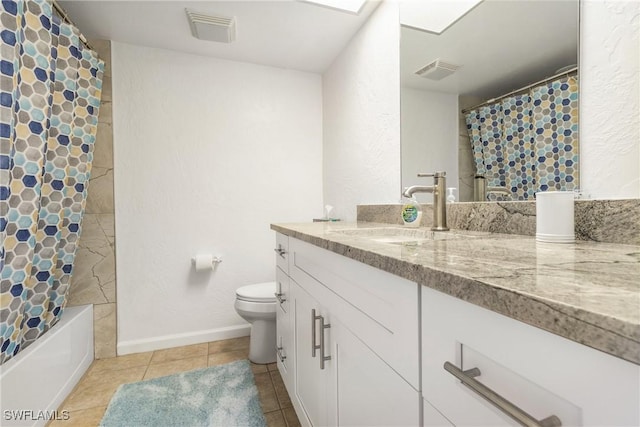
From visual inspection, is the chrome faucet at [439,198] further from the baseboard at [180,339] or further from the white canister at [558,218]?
the baseboard at [180,339]

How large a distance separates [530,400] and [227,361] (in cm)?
195

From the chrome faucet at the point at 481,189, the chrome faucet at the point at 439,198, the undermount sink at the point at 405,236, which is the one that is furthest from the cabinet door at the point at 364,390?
the chrome faucet at the point at 481,189

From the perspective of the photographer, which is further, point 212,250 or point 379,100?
point 212,250

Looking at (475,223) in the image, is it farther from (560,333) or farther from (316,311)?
(560,333)

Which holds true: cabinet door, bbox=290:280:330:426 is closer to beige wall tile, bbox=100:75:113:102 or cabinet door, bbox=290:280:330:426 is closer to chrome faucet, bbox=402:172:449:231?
chrome faucet, bbox=402:172:449:231

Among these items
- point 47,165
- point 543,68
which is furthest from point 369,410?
point 47,165

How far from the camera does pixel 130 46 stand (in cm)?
205

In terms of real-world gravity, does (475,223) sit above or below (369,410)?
above

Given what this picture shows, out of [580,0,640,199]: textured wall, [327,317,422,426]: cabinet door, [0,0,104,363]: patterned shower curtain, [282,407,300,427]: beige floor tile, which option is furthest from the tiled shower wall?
[580,0,640,199]: textured wall

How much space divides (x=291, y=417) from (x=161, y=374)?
903 mm

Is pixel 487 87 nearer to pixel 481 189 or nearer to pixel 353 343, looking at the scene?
pixel 481 189

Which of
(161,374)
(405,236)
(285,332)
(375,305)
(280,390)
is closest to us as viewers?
(375,305)

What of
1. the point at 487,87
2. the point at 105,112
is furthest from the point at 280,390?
the point at 105,112

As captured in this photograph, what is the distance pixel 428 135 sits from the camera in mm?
1440
